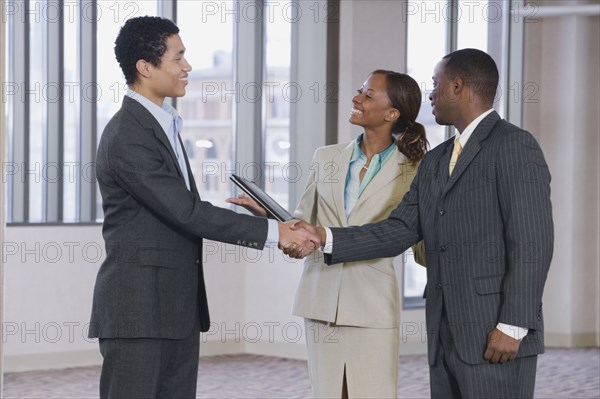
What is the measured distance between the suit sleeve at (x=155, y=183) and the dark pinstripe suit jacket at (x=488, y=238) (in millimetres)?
720

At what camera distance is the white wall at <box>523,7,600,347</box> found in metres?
7.83

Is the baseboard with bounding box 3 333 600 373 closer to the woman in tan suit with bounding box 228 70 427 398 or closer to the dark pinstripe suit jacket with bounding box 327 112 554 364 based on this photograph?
the woman in tan suit with bounding box 228 70 427 398

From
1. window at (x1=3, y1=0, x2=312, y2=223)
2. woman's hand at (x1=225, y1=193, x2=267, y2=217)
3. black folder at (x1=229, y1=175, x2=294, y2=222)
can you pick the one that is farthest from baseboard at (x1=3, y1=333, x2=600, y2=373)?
black folder at (x1=229, y1=175, x2=294, y2=222)

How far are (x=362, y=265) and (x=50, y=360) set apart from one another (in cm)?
399

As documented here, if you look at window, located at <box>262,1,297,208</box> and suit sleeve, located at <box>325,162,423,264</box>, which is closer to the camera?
suit sleeve, located at <box>325,162,423,264</box>

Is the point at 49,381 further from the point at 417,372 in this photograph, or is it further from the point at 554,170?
the point at 554,170

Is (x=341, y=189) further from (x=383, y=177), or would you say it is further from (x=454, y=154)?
(x=454, y=154)

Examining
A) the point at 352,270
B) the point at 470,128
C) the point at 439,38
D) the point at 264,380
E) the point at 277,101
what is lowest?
the point at 264,380

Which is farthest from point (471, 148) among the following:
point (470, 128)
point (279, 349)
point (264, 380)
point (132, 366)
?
point (279, 349)

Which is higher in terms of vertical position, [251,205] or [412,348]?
[251,205]

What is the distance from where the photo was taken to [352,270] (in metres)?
3.26

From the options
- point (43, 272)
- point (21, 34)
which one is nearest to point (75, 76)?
point (21, 34)

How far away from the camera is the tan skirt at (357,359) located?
10.5 ft

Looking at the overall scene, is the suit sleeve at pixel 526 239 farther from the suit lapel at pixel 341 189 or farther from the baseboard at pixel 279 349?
the baseboard at pixel 279 349
